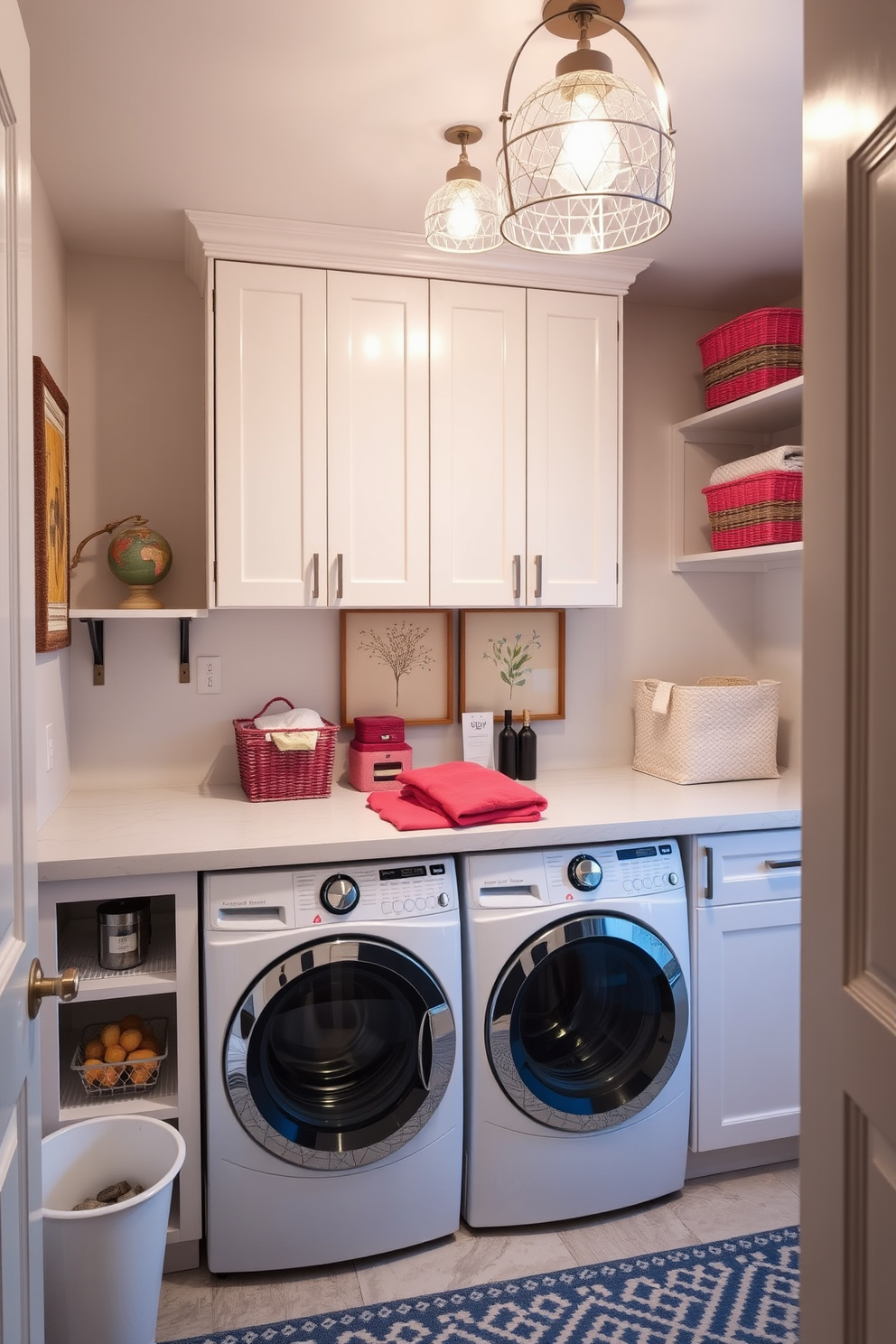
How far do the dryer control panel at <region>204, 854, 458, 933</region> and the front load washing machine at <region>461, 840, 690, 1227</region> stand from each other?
0.13 metres

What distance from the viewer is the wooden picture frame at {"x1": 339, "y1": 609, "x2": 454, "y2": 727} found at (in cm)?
287

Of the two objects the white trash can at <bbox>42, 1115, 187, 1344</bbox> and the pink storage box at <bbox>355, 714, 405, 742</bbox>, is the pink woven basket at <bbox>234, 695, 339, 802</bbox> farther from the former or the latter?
the white trash can at <bbox>42, 1115, 187, 1344</bbox>

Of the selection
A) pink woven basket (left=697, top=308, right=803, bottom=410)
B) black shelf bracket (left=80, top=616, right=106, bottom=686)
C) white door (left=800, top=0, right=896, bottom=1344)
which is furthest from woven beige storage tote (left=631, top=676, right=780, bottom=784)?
white door (left=800, top=0, right=896, bottom=1344)

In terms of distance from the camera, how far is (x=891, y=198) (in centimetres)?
75

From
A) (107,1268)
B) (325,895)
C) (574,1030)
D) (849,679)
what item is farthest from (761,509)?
(107,1268)

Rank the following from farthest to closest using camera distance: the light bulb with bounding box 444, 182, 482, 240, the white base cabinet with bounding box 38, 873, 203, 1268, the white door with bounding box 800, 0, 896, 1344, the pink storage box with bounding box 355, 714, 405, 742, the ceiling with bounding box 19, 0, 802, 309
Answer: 1. the pink storage box with bounding box 355, 714, 405, 742
2. the white base cabinet with bounding box 38, 873, 203, 1268
3. the light bulb with bounding box 444, 182, 482, 240
4. the ceiling with bounding box 19, 0, 802, 309
5. the white door with bounding box 800, 0, 896, 1344

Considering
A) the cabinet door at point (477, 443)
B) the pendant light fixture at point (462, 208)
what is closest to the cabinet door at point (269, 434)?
the cabinet door at point (477, 443)

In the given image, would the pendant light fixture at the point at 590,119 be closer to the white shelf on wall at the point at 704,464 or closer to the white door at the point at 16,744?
the white door at the point at 16,744

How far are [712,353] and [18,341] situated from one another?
2.39 meters

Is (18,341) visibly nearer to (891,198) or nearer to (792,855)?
(891,198)

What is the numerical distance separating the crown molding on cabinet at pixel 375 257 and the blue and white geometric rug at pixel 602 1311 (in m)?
2.47

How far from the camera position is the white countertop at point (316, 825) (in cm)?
206

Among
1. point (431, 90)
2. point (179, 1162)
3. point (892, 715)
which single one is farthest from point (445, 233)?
point (179, 1162)

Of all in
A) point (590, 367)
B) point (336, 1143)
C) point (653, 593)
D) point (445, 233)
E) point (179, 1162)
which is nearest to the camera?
point (179, 1162)
